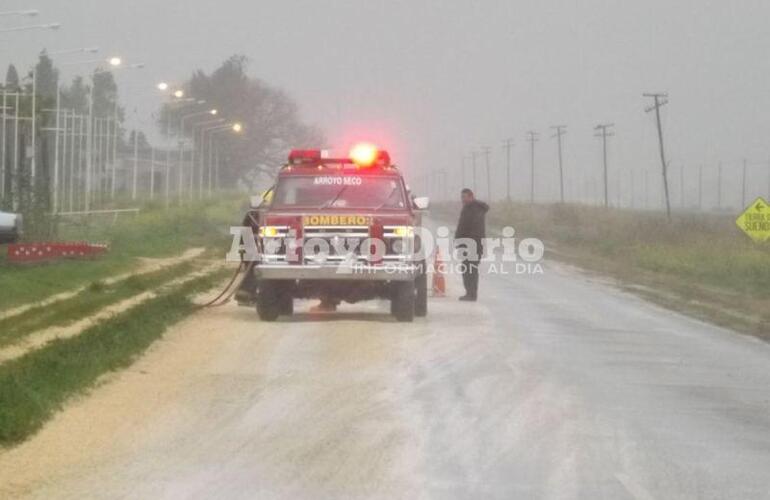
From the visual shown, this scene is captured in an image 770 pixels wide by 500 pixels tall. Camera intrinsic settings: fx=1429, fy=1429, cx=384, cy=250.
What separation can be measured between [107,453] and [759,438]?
5.28 metres

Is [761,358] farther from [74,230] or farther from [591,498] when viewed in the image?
[74,230]

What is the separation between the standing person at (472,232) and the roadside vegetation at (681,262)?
13.1 ft

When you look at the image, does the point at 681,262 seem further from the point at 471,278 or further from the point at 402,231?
the point at 402,231

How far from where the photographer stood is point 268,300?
20828 mm

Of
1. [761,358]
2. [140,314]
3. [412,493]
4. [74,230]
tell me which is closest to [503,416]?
[412,493]

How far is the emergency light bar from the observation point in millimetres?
21812

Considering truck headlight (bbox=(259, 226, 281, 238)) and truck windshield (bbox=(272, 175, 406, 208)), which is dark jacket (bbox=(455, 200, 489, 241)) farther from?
truck headlight (bbox=(259, 226, 281, 238))

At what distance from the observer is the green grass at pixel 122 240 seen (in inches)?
1128

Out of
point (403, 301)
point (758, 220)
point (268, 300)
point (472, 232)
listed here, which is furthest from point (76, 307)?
point (758, 220)

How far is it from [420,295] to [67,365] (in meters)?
8.17

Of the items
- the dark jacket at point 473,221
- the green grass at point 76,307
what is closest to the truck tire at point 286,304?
the green grass at point 76,307

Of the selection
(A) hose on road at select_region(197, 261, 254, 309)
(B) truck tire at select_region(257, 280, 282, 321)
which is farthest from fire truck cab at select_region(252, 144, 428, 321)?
(A) hose on road at select_region(197, 261, 254, 309)

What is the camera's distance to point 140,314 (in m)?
21.0

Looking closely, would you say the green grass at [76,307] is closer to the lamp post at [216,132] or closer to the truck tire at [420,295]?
the truck tire at [420,295]
